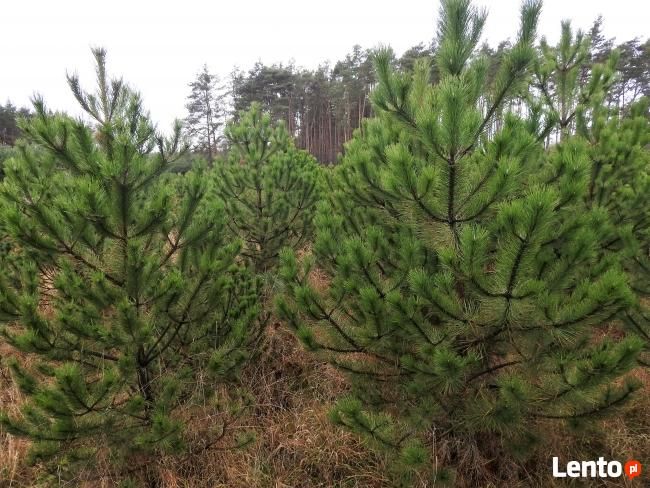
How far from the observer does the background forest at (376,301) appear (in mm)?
1927

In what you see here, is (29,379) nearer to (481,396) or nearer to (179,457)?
(179,457)

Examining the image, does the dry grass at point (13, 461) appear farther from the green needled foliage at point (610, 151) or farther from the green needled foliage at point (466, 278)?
the green needled foliage at point (610, 151)

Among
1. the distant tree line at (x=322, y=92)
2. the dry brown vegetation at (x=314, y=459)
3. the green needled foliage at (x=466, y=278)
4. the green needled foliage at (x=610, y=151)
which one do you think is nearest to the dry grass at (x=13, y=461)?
the dry brown vegetation at (x=314, y=459)

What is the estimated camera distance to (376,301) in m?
2.09

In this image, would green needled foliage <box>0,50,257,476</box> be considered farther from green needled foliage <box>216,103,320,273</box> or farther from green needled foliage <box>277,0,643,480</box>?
green needled foliage <box>216,103,320,273</box>

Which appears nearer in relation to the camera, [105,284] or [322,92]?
[105,284]

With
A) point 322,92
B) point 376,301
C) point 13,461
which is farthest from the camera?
point 322,92

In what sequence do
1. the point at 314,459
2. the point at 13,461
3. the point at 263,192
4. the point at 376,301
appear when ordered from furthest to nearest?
the point at 263,192 → the point at 314,459 → the point at 13,461 → the point at 376,301

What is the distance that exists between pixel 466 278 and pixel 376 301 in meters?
0.50

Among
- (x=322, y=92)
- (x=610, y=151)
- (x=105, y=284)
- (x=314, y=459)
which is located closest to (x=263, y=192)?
(x=105, y=284)

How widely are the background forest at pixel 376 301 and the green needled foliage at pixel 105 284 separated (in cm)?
2

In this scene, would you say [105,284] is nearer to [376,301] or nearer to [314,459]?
[376,301]

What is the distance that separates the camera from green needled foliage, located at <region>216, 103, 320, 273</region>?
4.99m

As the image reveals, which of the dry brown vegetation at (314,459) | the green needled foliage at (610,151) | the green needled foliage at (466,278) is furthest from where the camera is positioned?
the green needled foliage at (610,151)
